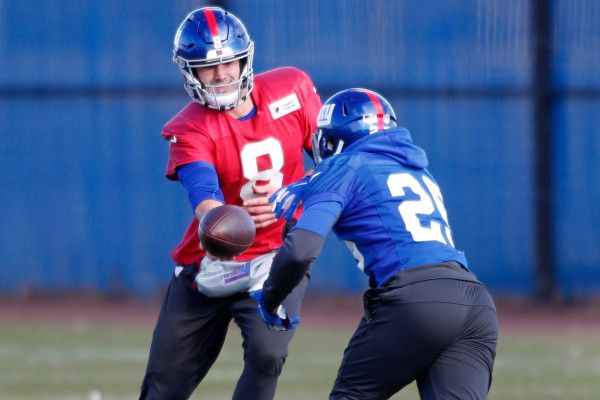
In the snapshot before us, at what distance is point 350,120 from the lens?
12.6 feet

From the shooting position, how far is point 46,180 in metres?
11.2

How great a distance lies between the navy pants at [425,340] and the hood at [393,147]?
44 centimetres

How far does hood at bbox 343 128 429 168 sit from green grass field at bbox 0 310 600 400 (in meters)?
2.68

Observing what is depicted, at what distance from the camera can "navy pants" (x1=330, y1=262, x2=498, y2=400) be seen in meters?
3.51

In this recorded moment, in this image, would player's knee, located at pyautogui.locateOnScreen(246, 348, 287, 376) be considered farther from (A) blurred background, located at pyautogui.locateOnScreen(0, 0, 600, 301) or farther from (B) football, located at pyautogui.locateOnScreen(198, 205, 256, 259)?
(A) blurred background, located at pyautogui.locateOnScreen(0, 0, 600, 301)

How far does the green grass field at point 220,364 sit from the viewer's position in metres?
6.27

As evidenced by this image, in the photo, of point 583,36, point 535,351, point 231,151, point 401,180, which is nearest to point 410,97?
point 583,36

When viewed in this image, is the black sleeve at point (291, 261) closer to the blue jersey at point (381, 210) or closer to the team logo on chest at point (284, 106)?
the blue jersey at point (381, 210)

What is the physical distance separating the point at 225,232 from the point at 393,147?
804 mm

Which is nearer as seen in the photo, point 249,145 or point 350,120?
point 350,120

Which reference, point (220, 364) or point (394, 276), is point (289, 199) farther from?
point (220, 364)

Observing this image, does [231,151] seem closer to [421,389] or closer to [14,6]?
[421,389]

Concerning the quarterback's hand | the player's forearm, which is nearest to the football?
the player's forearm

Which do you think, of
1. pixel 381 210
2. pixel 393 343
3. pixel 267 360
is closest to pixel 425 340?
pixel 393 343
